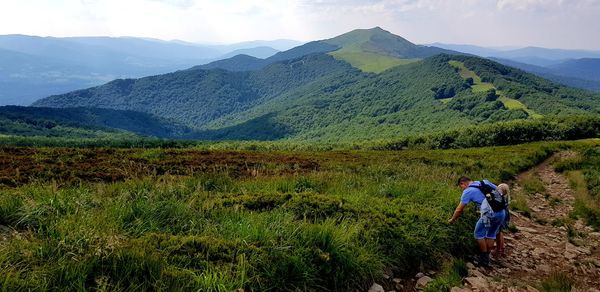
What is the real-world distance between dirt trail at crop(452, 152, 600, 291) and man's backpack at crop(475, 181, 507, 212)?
115 cm

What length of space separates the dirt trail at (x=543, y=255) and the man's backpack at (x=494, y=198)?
1146 millimetres

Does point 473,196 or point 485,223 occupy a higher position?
point 473,196

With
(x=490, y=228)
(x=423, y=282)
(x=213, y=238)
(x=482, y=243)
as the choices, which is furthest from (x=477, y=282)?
(x=213, y=238)

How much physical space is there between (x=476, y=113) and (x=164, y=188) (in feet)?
600

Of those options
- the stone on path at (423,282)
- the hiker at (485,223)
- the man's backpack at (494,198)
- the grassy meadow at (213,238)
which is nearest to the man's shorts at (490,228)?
the hiker at (485,223)

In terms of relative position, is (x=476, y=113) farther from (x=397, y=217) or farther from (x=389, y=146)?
(x=397, y=217)

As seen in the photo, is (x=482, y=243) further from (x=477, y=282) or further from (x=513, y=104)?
(x=513, y=104)

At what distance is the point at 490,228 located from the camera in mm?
7605

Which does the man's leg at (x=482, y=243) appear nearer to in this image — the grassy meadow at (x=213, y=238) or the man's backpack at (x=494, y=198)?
the grassy meadow at (x=213, y=238)

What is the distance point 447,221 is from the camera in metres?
7.82

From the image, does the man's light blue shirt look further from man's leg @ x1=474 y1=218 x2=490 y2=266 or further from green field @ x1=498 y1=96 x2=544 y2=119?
green field @ x1=498 y1=96 x2=544 y2=119

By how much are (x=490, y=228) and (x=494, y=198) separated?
2.15ft

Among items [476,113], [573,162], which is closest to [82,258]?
[573,162]

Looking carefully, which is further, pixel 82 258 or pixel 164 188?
pixel 164 188
